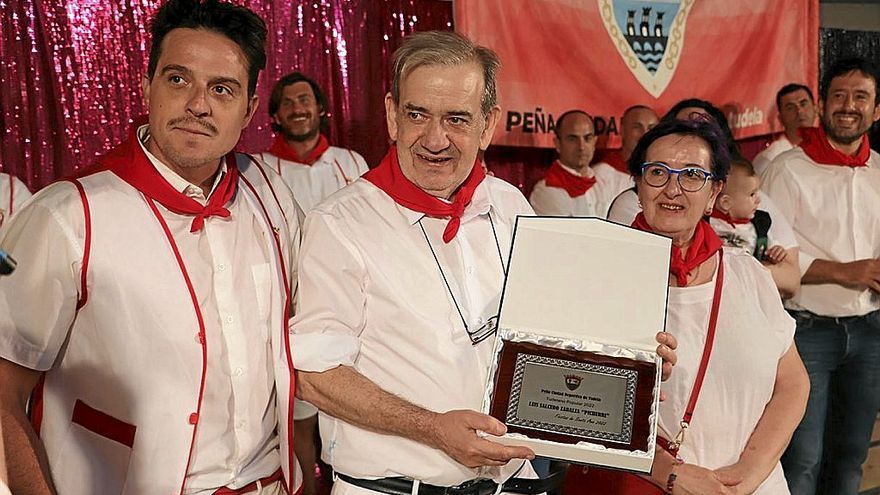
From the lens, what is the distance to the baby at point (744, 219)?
3432mm

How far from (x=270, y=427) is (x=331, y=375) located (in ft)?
0.62

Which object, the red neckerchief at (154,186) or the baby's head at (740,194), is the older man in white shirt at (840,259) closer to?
the baby's head at (740,194)

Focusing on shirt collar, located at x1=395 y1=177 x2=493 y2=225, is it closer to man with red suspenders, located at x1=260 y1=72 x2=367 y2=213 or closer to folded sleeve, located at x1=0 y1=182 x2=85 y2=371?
folded sleeve, located at x1=0 y1=182 x2=85 y2=371

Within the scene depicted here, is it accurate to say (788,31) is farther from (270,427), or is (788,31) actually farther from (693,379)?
(270,427)

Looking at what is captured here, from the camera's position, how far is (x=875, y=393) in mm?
4023

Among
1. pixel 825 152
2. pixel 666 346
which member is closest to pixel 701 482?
pixel 666 346

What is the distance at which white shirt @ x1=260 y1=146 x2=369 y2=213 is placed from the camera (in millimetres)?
4898

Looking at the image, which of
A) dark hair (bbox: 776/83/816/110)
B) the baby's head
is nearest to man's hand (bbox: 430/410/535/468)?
the baby's head

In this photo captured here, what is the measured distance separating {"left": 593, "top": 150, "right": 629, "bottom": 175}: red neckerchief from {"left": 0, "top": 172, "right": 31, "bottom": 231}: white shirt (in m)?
3.37

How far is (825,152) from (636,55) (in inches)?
70.8

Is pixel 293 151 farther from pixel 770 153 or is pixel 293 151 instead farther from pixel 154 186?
pixel 154 186

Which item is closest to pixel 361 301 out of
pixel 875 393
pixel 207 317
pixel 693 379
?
pixel 207 317

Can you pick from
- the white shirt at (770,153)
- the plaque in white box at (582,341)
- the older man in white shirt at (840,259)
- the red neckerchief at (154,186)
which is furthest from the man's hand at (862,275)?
the red neckerchief at (154,186)

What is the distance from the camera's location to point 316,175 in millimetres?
4934
